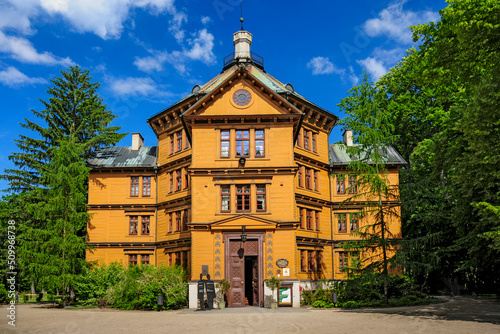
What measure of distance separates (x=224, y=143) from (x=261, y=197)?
4.34 meters

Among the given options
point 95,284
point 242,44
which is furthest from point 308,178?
point 95,284

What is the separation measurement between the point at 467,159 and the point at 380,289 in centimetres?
1004

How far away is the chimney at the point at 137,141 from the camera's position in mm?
39719

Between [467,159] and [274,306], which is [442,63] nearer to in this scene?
[467,159]

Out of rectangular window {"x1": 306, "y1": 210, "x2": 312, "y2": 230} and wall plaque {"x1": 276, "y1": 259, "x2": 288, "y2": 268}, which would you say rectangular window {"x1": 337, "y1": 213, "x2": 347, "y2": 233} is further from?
wall plaque {"x1": 276, "y1": 259, "x2": 288, "y2": 268}

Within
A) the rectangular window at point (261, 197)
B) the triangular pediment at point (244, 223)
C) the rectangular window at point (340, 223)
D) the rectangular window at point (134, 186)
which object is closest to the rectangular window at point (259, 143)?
the rectangular window at point (261, 197)

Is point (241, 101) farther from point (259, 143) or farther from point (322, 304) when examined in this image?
point (322, 304)

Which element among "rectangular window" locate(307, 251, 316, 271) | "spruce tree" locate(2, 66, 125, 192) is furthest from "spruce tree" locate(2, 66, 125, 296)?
"rectangular window" locate(307, 251, 316, 271)

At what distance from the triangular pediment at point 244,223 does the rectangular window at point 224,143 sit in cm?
438

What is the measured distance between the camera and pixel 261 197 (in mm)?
27766

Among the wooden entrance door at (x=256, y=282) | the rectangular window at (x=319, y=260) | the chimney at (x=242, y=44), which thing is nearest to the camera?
the wooden entrance door at (x=256, y=282)

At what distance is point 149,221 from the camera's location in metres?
36.1

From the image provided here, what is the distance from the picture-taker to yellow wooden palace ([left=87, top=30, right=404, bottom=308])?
87.4 ft

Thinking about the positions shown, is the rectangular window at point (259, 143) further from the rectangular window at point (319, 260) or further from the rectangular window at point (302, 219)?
the rectangular window at point (319, 260)
